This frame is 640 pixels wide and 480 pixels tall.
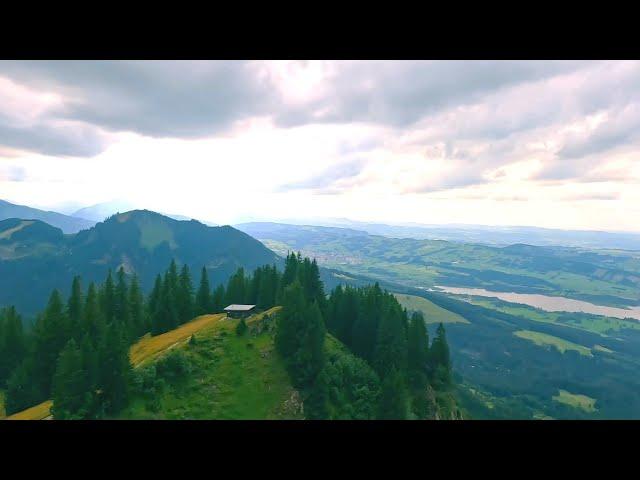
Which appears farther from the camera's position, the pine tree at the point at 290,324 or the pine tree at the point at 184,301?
the pine tree at the point at 184,301

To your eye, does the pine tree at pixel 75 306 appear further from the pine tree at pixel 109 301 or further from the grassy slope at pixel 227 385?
the grassy slope at pixel 227 385

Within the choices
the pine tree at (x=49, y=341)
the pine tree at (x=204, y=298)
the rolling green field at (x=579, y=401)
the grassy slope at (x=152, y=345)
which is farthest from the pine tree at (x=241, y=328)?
the rolling green field at (x=579, y=401)

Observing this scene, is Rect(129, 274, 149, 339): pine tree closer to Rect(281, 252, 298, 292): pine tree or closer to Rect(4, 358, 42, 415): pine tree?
Rect(4, 358, 42, 415): pine tree

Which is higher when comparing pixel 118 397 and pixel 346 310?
pixel 346 310
